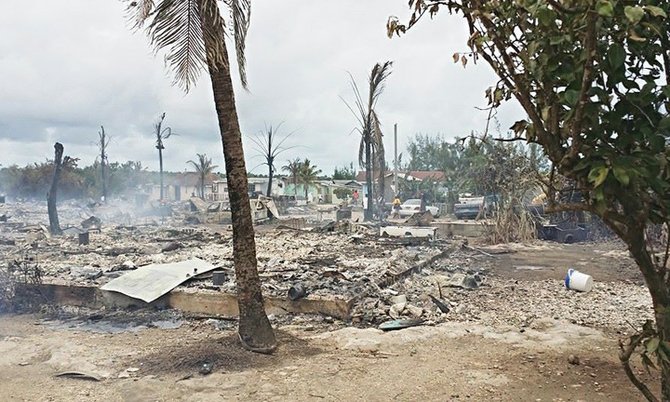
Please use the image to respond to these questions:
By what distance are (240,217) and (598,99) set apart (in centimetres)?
402

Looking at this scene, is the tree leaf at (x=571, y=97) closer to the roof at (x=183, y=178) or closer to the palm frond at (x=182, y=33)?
the palm frond at (x=182, y=33)

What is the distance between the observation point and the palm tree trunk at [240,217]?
5.68 m

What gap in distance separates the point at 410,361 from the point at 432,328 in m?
1.22

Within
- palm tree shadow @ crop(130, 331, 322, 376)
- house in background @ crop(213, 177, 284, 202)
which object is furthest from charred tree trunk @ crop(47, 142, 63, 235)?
house in background @ crop(213, 177, 284, 202)

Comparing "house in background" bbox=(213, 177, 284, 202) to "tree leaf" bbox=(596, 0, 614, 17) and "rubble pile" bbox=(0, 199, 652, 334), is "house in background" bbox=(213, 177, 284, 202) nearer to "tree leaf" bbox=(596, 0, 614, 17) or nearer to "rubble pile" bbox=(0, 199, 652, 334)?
"rubble pile" bbox=(0, 199, 652, 334)

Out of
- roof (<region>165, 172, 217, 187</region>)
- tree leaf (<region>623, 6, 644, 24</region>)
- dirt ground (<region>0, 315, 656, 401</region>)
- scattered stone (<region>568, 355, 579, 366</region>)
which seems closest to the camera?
tree leaf (<region>623, 6, 644, 24</region>)

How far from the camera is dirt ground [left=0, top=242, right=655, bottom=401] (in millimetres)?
4605

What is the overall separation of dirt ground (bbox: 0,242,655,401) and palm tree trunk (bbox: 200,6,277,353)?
0.80 ft

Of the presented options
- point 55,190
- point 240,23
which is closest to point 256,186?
point 55,190

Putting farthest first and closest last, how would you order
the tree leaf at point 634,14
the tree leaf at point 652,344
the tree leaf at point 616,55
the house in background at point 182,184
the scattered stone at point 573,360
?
the house in background at point 182,184 → the scattered stone at point 573,360 → the tree leaf at point 652,344 → the tree leaf at point 616,55 → the tree leaf at point 634,14

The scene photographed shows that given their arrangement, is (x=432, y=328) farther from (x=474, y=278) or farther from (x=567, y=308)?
(x=474, y=278)

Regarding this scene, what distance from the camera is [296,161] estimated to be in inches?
2035

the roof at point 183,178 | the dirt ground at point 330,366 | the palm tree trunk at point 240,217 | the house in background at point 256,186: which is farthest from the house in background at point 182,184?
the palm tree trunk at point 240,217

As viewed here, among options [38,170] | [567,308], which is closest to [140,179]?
[38,170]
